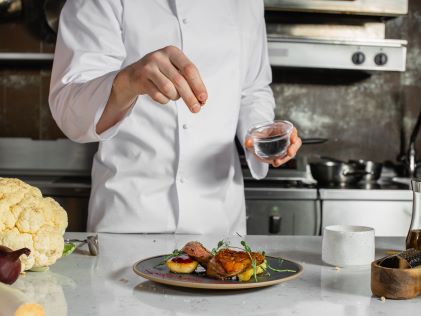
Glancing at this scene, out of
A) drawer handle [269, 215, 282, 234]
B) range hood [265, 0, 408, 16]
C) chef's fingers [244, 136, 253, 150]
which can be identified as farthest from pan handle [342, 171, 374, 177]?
chef's fingers [244, 136, 253, 150]

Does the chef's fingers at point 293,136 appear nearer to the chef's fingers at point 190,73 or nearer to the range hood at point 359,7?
the chef's fingers at point 190,73

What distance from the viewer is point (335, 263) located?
1432 mm

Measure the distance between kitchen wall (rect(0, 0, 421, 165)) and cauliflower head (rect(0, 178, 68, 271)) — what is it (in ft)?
7.35

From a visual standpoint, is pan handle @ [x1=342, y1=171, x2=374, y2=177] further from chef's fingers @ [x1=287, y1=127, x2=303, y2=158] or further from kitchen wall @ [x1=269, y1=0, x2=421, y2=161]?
chef's fingers @ [x1=287, y1=127, x2=303, y2=158]

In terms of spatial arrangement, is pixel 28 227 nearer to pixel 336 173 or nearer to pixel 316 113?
pixel 336 173

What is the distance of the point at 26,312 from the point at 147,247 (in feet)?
2.21

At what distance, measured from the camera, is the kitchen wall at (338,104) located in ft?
11.7

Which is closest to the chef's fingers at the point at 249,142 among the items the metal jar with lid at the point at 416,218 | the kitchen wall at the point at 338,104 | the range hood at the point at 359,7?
the metal jar with lid at the point at 416,218

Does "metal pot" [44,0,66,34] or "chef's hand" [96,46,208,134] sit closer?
"chef's hand" [96,46,208,134]

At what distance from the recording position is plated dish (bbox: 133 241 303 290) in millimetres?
1198

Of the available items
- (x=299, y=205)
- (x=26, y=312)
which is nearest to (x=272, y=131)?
(x=26, y=312)

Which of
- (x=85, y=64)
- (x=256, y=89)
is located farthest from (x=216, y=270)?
(x=256, y=89)

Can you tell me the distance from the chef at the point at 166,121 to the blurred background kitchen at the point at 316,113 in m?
0.87

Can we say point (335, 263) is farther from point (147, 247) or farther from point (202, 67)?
point (202, 67)
